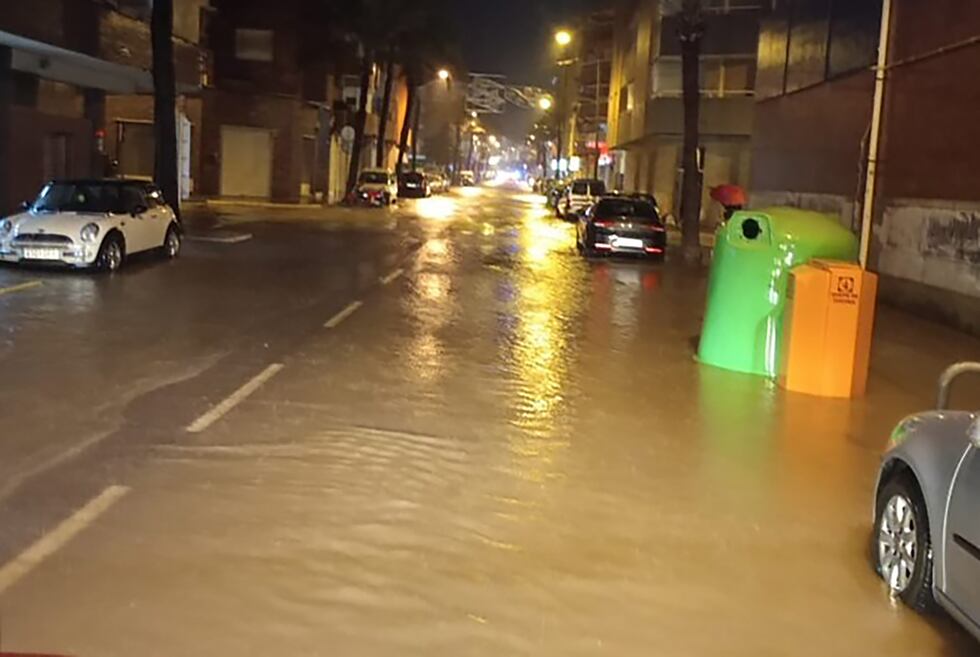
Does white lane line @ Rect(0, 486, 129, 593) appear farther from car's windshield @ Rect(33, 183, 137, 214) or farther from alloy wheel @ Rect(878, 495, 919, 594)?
car's windshield @ Rect(33, 183, 137, 214)

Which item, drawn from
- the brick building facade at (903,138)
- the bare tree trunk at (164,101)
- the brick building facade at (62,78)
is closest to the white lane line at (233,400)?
the brick building facade at (903,138)

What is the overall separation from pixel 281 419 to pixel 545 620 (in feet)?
14.0

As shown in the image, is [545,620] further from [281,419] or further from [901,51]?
[901,51]

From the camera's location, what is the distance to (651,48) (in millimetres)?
49875

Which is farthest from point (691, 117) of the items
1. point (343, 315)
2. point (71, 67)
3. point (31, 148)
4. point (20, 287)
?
point (20, 287)

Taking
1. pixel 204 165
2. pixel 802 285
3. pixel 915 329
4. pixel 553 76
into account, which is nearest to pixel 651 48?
pixel 204 165

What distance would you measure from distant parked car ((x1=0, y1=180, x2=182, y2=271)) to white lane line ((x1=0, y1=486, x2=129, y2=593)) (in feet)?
42.2

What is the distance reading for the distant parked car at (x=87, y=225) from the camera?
747 inches

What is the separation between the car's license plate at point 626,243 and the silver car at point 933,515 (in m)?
21.5

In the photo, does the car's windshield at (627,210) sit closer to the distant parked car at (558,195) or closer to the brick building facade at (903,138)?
the brick building facade at (903,138)

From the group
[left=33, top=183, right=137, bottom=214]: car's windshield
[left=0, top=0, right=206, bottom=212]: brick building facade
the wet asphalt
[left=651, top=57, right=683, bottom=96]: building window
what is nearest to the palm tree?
[left=651, top=57, right=683, bottom=96]: building window

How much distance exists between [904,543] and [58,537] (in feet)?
13.5

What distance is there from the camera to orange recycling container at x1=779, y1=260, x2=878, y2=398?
11.3 meters

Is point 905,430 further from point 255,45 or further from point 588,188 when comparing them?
point 255,45
